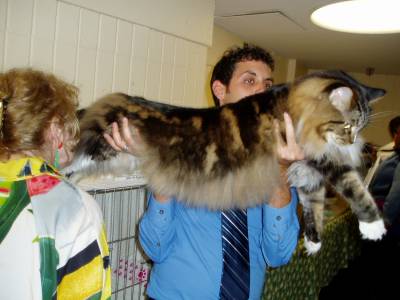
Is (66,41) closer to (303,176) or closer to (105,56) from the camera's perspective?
(105,56)

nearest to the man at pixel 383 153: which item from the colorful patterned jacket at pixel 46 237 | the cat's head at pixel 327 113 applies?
the cat's head at pixel 327 113

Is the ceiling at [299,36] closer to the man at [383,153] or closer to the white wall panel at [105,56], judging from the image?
the man at [383,153]

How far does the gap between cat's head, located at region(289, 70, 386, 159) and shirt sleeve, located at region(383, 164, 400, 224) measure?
142 centimetres

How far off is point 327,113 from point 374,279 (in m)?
2.19

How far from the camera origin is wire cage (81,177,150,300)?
166 centimetres

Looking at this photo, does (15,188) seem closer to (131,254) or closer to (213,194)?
(213,194)

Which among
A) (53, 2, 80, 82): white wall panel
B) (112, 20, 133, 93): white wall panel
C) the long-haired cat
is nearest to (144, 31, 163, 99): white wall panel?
(112, 20, 133, 93): white wall panel

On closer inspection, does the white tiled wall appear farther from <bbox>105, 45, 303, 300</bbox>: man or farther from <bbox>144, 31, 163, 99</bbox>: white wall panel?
<bbox>105, 45, 303, 300</bbox>: man

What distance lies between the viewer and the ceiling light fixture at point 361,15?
1.84 meters

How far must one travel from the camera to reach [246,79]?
1405mm

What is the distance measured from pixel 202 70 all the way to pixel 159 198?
1.31 metres

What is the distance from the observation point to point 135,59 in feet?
5.72

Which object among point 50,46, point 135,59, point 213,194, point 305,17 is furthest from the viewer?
point 305,17

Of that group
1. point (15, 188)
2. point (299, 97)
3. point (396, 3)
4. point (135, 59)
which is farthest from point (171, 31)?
point (15, 188)
